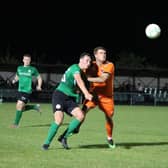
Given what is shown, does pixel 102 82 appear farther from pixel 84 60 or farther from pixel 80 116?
pixel 80 116

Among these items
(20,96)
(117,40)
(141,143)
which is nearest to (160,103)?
(117,40)

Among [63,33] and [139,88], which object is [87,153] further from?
[63,33]

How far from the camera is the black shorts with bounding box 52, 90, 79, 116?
11758 mm

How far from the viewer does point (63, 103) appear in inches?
464

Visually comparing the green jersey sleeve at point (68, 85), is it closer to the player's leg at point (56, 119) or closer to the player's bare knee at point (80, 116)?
the player's leg at point (56, 119)

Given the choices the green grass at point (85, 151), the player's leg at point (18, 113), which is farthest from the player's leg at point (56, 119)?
the player's leg at point (18, 113)

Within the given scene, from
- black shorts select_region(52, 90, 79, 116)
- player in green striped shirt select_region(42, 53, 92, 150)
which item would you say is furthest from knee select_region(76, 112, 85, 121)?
black shorts select_region(52, 90, 79, 116)

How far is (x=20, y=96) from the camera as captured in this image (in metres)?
18.0

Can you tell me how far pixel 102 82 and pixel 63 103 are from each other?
99cm

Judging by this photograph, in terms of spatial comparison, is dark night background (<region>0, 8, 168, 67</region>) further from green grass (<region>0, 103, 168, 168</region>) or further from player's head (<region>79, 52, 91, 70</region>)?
player's head (<region>79, 52, 91, 70</region>)

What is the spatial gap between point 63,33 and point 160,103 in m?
Answer: 14.6

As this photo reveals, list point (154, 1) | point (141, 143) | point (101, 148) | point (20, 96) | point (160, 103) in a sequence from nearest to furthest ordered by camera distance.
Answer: point (101, 148) → point (141, 143) → point (20, 96) → point (160, 103) → point (154, 1)

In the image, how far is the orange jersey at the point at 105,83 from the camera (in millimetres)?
12328

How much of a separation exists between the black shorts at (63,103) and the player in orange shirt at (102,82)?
1.96 ft
